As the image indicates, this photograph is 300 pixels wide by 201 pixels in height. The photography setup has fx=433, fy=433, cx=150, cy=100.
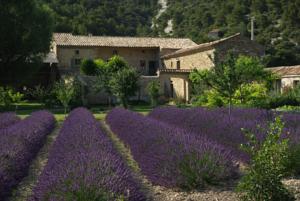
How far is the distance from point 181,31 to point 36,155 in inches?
2319

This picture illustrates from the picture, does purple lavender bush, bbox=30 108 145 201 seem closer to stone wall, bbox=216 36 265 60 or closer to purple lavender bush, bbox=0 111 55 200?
purple lavender bush, bbox=0 111 55 200

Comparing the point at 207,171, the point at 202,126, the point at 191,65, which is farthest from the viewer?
the point at 191,65

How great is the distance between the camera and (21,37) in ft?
81.2

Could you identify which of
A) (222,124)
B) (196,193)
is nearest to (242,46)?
(222,124)

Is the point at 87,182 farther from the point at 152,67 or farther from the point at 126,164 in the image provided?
the point at 152,67

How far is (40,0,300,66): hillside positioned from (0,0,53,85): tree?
2241 cm

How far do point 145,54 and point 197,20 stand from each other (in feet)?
92.2

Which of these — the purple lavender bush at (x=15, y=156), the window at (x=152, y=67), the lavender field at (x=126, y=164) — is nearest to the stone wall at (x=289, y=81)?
the window at (x=152, y=67)

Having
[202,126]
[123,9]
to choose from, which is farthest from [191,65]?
[123,9]

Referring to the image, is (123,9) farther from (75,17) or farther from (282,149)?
(282,149)

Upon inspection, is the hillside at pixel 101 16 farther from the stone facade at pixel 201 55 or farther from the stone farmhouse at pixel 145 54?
the stone facade at pixel 201 55

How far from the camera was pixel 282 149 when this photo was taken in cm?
473

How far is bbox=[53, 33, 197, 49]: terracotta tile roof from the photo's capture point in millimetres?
39094

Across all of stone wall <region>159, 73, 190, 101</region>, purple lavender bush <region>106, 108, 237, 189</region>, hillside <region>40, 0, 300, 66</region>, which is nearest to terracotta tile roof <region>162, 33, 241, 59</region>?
stone wall <region>159, 73, 190, 101</region>
